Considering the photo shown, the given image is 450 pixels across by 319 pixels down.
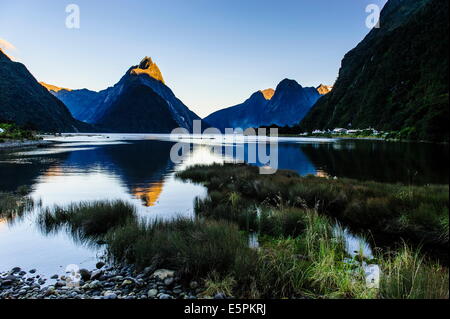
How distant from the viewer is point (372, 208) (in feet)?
40.9

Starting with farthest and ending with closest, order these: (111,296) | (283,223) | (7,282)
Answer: (283,223)
(7,282)
(111,296)

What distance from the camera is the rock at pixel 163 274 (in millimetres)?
7297

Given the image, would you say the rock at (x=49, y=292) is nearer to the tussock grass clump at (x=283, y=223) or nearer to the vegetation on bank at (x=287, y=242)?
the vegetation on bank at (x=287, y=242)

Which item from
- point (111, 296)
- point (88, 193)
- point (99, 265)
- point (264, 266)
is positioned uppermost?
point (264, 266)

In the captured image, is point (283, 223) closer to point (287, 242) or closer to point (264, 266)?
point (287, 242)

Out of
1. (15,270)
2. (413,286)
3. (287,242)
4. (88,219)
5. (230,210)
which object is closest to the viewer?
(413,286)

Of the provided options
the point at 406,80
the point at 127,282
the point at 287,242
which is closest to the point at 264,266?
the point at 287,242

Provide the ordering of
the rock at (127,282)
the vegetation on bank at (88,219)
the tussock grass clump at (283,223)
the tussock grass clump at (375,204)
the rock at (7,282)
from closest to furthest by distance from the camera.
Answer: the rock at (127,282) < the rock at (7,282) < the tussock grass clump at (375,204) < the tussock grass clump at (283,223) < the vegetation on bank at (88,219)

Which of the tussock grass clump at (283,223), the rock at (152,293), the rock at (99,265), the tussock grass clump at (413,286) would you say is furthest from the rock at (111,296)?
the tussock grass clump at (283,223)

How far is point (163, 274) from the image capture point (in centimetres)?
737

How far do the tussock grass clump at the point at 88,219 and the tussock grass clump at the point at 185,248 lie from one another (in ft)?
7.38

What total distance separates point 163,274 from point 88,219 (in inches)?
268

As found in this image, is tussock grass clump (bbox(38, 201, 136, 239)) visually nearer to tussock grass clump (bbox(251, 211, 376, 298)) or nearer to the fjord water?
the fjord water
